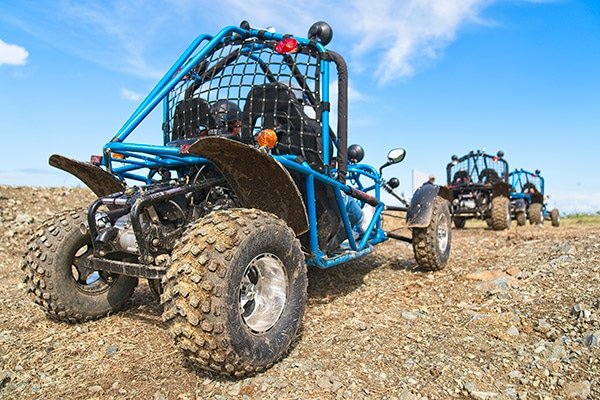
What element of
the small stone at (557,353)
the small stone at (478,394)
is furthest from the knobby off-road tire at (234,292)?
the small stone at (557,353)

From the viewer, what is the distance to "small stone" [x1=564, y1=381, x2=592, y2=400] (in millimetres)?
2650

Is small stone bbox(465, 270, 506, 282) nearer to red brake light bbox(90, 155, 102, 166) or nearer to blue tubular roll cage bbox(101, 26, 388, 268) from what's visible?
blue tubular roll cage bbox(101, 26, 388, 268)

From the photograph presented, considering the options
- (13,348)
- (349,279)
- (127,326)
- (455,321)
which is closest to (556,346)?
(455,321)

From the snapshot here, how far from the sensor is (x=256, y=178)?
351cm

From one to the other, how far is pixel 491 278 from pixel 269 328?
3072 mm

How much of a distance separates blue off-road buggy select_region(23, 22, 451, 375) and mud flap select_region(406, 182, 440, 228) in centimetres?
79

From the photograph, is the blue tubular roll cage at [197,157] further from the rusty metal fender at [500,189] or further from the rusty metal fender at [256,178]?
the rusty metal fender at [500,189]

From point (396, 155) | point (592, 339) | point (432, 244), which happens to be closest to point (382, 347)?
point (592, 339)

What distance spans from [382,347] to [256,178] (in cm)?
146

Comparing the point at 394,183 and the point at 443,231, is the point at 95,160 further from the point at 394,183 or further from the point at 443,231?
the point at 443,231

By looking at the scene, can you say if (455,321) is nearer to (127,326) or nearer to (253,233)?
(253,233)

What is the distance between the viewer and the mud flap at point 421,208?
18.4ft

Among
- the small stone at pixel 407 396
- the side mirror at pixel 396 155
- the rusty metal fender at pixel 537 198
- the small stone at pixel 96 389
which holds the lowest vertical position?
the small stone at pixel 96 389

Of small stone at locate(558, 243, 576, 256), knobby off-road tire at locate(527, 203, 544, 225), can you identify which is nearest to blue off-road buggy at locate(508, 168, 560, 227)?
knobby off-road tire at locate(527, 203, 544, 225)
